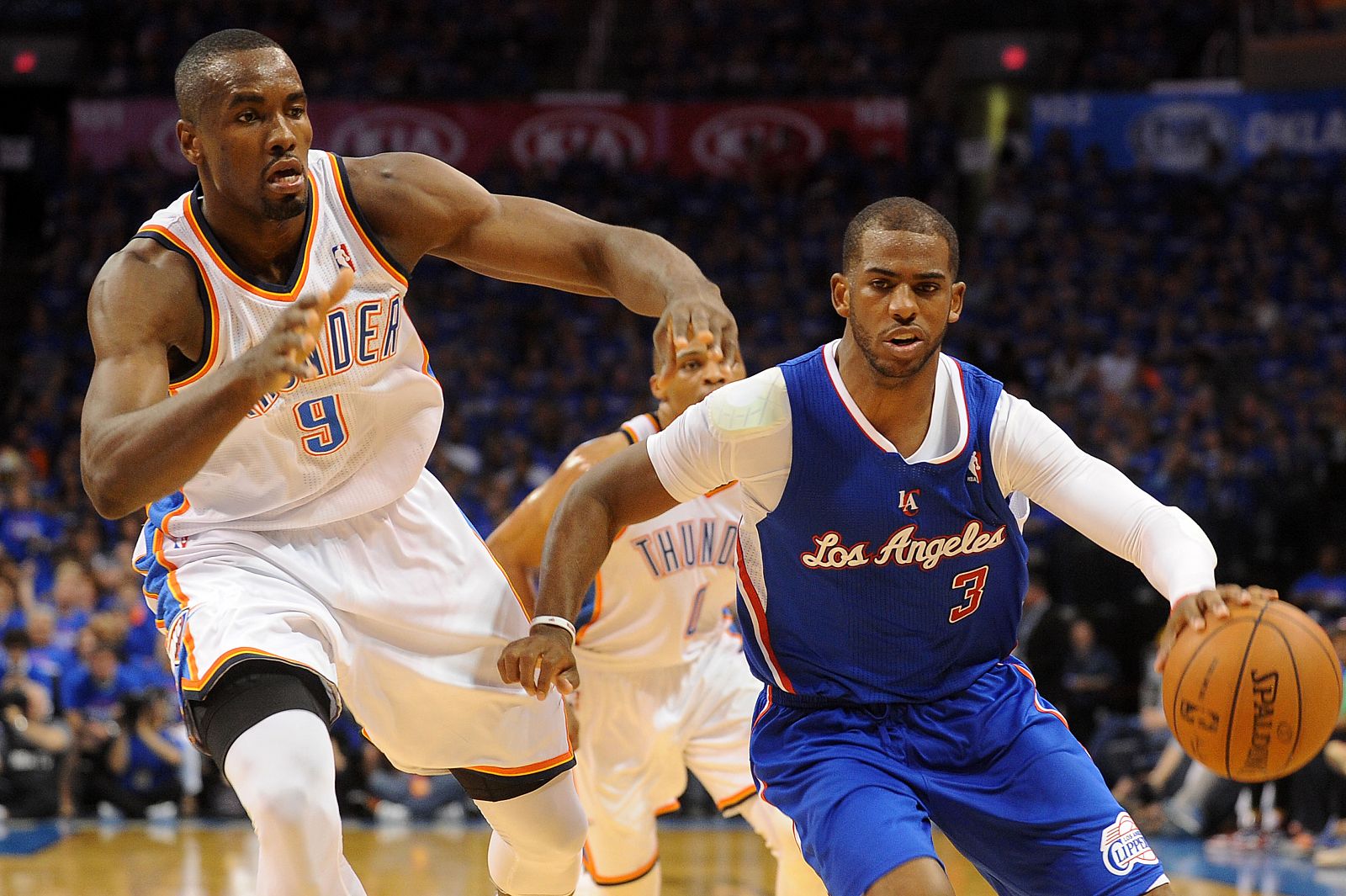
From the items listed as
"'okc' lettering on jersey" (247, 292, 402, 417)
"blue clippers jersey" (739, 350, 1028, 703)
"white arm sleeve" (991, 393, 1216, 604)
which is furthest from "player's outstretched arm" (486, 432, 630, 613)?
"white arm sleeve" (991, 393, 1216, 604)

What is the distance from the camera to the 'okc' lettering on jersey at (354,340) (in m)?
3.69

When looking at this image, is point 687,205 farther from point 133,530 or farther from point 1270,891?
point 1270,891

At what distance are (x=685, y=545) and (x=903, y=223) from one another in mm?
2301

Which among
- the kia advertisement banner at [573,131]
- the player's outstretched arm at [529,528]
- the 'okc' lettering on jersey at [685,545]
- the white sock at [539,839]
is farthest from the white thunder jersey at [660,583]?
the kia advertisement banner at [573,131]

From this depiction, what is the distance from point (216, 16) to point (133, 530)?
30.5 ft

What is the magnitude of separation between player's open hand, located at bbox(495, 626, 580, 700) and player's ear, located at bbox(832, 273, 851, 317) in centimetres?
104

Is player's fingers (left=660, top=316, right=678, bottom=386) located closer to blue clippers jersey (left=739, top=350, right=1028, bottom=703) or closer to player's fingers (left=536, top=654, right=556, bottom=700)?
blue clippers jersey (left=739, top=350, right=1028, bottom=703)

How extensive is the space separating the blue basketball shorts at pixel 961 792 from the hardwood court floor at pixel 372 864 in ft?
12.8

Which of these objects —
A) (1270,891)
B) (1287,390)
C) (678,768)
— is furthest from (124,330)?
(1287,390)

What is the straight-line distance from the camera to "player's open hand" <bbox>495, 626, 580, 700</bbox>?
11.9ft

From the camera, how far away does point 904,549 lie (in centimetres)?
366

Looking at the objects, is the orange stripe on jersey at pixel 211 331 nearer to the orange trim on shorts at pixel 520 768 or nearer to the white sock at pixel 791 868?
A: the orange trim on shorts at pixel 520 768

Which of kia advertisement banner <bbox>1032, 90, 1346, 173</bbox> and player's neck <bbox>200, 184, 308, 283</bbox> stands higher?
kia advertisement banner <bbox>1032, 90, 1346, 173</bbox>

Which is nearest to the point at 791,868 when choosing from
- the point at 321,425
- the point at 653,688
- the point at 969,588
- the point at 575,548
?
the point at 653,688
